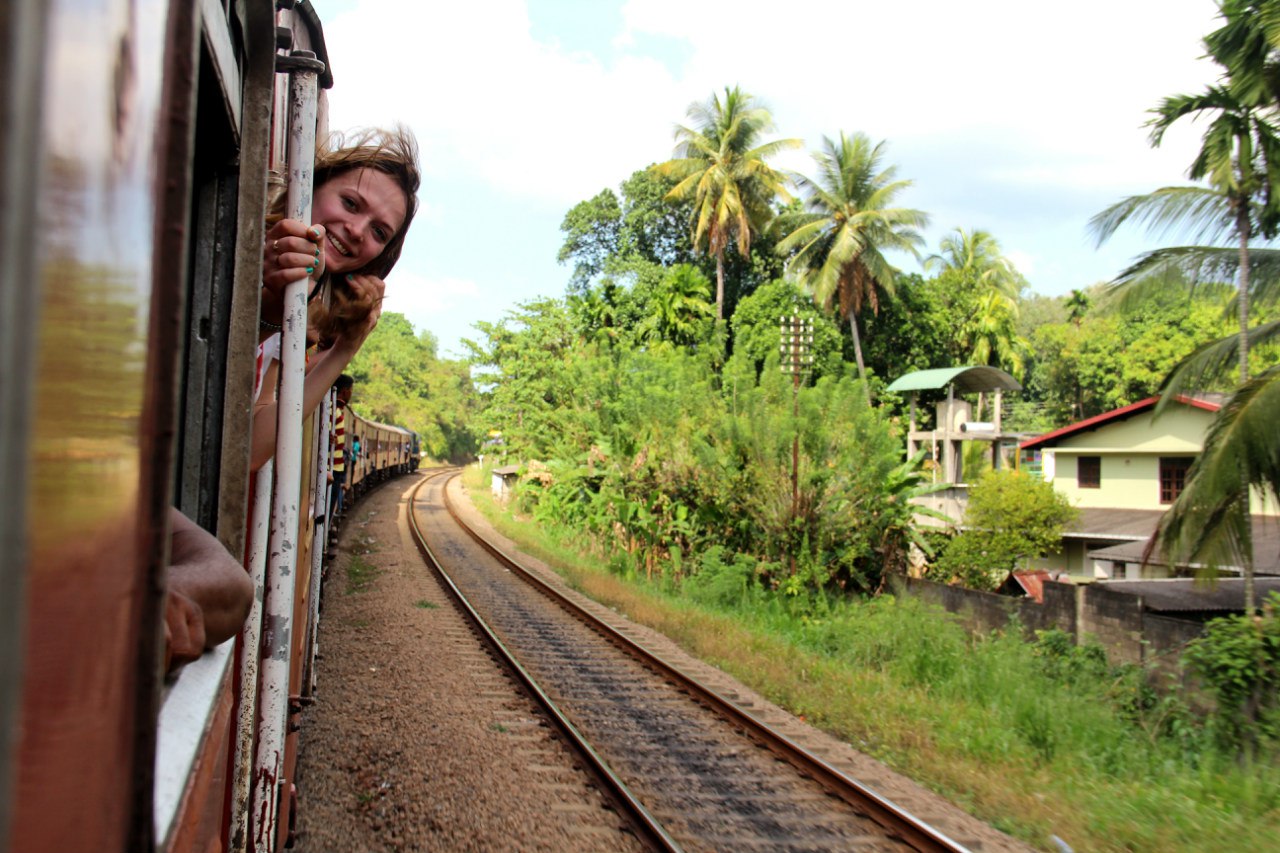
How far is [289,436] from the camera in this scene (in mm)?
2088

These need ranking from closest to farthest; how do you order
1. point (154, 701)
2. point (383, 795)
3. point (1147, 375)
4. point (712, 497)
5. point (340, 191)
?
point (154, 701) < point (340, 191) < point (383, 795) < point (712, 497) < point (1147, 375)

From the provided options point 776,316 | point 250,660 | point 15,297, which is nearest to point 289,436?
point 250,660

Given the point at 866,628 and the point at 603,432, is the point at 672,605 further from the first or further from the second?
the point at 603,432

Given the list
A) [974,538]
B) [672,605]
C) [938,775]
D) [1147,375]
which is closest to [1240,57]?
[938,775]

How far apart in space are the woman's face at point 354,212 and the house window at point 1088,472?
2693 cm

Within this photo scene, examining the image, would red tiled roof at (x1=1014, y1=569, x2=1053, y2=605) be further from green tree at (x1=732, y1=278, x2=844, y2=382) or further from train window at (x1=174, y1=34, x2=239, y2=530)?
train window at (x1=174, y1=34, x2=239, y2=530)

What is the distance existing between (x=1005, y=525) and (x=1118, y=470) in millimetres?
5597

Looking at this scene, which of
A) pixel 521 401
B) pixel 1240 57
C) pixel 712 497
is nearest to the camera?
pixel 1240 57

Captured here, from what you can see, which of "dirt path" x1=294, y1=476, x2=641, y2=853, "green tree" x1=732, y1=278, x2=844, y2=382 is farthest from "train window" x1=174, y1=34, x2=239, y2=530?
"green tree" x1=732, y1=278, x2=844, y2=382

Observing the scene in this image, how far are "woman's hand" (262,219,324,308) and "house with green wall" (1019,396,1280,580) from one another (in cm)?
2381

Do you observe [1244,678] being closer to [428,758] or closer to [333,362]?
[428,758]

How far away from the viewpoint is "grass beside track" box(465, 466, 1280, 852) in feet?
19.7

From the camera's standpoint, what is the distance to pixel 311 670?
6.61m

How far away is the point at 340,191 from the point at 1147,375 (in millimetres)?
42795
